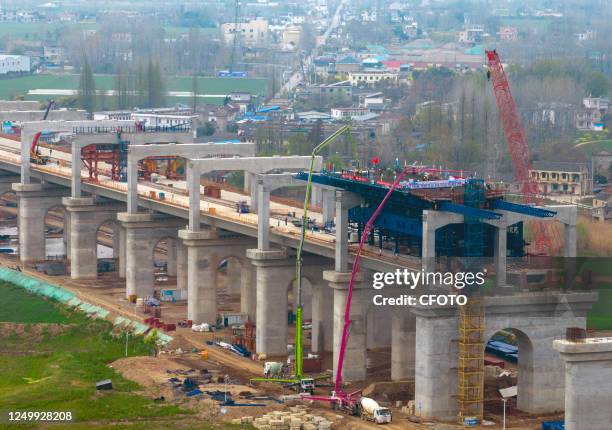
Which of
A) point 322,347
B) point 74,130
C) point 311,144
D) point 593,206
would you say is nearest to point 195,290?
point 322,347

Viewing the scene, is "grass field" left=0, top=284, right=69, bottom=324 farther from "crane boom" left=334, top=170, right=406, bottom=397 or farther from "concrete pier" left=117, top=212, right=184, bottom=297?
"crane boom" left=334, top=170, right=406, bottom=397

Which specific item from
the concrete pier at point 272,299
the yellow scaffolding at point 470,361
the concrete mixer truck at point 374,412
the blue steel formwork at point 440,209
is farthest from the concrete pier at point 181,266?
the yellow scaffolding at point 470,361

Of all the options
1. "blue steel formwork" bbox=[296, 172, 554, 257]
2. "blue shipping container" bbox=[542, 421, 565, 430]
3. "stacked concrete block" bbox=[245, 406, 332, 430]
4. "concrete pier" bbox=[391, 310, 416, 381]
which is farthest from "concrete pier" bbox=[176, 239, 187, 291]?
"blue shipping container" bbox=[542, 421, 565, 430]

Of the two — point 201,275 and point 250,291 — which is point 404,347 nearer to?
point 250,291

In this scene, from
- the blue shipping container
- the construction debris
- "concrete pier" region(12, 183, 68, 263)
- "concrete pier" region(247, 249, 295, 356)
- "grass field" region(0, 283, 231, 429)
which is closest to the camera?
the construction debris

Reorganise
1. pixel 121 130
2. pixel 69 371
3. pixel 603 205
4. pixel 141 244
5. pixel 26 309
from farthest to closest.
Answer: pixel 603 205 < pixel 121 130 < pixel 141 244 < pixel 26 309 < pixel 69 371

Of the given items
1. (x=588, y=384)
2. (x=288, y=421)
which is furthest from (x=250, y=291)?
(x=588, y=384)
